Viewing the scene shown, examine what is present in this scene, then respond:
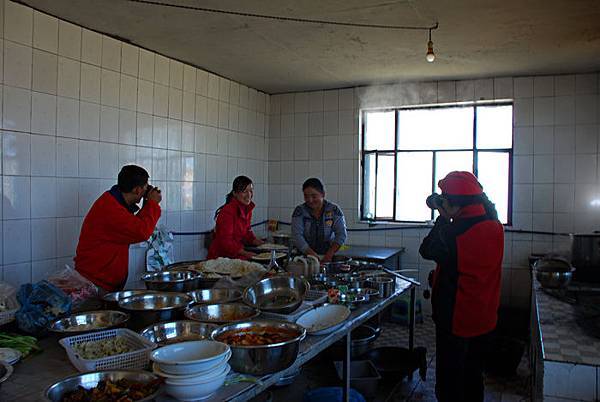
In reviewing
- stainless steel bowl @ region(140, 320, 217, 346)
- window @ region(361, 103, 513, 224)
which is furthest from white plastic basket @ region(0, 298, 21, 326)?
window @ region(361, 103, 513, 224)

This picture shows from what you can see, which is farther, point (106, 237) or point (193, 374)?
point (106, 237)

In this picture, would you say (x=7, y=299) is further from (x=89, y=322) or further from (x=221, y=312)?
(x=221, y=312)

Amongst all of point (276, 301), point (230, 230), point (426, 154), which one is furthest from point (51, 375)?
point (426, 154)

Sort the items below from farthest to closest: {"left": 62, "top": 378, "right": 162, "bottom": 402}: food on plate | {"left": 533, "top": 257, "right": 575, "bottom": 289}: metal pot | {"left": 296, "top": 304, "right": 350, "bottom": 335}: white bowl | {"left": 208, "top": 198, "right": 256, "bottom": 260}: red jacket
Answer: {"left": 208, "top": 198, "right": 256, "bottom": 260}: red jacket
{"left": 533, "top": 257, "right": 575, "bottom": 289}: metal pot
{"left": 296, "top": 304, "right": 350, "bottom": 335}: white bowl
{"left": 62, "top": 378, "right": 162, "bottom": 402}: food on plate

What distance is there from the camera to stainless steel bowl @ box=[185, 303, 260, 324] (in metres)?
2.36

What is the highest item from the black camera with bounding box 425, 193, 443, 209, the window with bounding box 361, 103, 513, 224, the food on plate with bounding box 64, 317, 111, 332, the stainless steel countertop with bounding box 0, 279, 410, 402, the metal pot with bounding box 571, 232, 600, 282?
→ the window with bounding box 361, 103, 513, 224

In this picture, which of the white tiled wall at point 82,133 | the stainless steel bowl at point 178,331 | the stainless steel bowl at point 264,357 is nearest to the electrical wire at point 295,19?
the white tiled wall at point 82,133

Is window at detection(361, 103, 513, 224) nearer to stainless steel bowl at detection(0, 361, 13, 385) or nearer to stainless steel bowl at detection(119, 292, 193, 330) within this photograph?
stainless steel bowl at detection(119, 292, 193, 330)

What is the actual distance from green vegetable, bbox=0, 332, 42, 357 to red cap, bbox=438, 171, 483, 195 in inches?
90.7

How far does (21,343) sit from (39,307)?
0.26 meters

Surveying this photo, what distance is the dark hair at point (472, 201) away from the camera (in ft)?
9.48

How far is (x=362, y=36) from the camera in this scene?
4.18 metres

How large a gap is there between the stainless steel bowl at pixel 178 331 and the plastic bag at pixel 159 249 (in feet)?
8.58

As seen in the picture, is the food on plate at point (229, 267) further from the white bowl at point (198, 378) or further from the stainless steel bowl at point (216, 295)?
the white bowl at point (198, 378)
